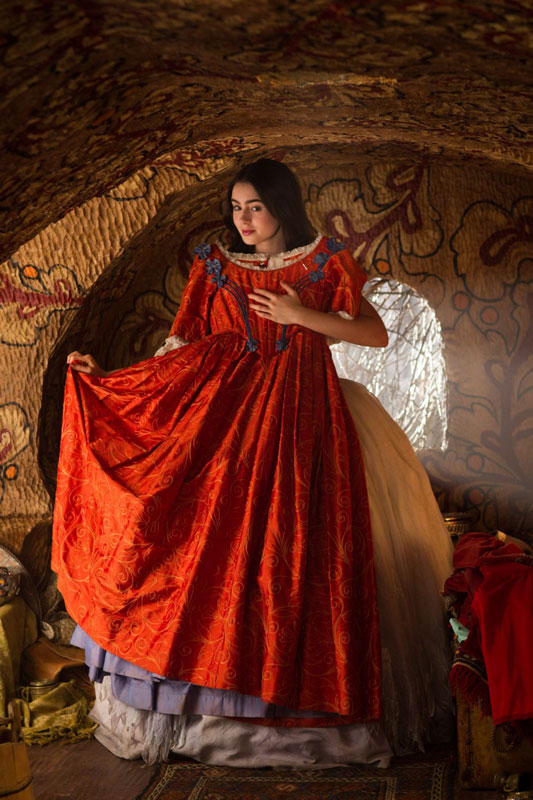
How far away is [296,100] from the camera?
2295mm

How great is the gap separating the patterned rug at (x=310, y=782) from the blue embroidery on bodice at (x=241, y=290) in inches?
48.1

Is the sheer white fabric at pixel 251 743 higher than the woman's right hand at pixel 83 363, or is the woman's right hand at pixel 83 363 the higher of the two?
the woman's right hand at pixel 83 363

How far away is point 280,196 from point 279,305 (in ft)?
1.11

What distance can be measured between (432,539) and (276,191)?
1.18 metres

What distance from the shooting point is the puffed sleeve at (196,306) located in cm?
283

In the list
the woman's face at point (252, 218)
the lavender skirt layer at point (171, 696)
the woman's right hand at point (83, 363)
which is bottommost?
the lavender skirt layer at point (171, 696)

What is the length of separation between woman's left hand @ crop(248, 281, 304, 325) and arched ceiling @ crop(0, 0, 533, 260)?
19.2 inches

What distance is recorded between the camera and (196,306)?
9.36ft

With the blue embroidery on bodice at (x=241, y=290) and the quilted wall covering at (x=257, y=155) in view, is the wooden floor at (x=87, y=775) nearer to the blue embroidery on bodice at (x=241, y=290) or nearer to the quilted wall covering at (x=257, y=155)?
the quilted wall covering at (x=257, y=155)

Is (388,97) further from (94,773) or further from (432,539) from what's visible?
(94,773)

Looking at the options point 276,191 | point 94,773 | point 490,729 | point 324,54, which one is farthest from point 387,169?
point 94,773

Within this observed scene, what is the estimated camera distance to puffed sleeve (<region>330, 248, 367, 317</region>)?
106 inches

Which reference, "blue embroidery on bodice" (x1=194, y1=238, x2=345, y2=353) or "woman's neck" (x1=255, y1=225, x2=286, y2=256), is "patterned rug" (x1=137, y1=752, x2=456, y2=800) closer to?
"blue embroidery on bodice" (x1=194, y1=238, x2=345, y2=353)

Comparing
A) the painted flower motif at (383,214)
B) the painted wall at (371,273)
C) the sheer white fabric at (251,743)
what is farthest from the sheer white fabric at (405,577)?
the painted flower motif at (383,214)
